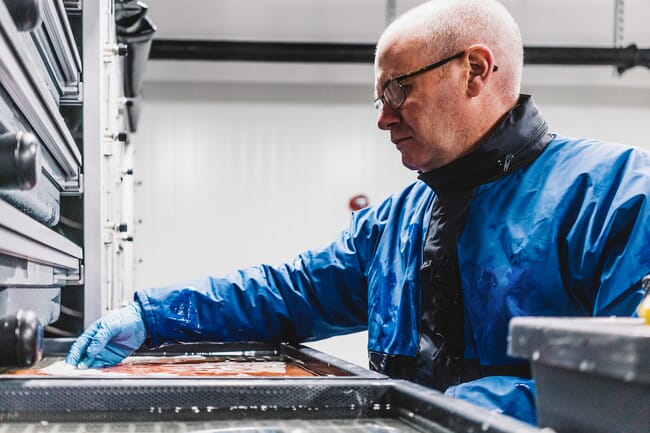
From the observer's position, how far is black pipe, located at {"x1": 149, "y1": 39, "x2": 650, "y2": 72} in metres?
4.88

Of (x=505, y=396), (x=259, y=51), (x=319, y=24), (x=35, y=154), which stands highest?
(x=319, y=24)

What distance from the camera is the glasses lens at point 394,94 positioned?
1711mm

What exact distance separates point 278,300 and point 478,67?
77 centimetres

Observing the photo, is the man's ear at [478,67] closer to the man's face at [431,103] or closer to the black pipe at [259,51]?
the man's face at [431,103]

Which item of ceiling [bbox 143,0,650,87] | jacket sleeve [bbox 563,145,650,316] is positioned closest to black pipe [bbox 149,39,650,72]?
ceiling [bbox 143,0,650,87]

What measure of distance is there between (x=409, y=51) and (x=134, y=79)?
207 cm

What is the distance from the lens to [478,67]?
66.9 inches

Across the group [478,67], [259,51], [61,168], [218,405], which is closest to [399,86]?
[478,67]

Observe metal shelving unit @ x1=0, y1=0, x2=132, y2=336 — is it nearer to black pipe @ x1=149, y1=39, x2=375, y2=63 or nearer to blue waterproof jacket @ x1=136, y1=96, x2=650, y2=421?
blue waterproof jacket @ x1=136, y1=96, x2=650, y2=421

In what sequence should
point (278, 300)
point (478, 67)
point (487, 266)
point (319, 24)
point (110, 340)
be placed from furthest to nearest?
point (319, 24)
point (278, 300)
point (478, 67)
point (110, 340)
point (487, 266)

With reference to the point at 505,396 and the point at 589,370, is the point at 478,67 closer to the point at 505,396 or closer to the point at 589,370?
the point at 505,396

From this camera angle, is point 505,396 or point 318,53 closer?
point 505,396

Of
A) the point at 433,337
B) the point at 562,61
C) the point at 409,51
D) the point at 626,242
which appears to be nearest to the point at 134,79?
the point at 409,51

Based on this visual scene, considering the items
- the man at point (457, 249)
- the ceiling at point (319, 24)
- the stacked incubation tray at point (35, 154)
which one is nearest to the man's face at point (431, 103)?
the man at point (457, 249)
